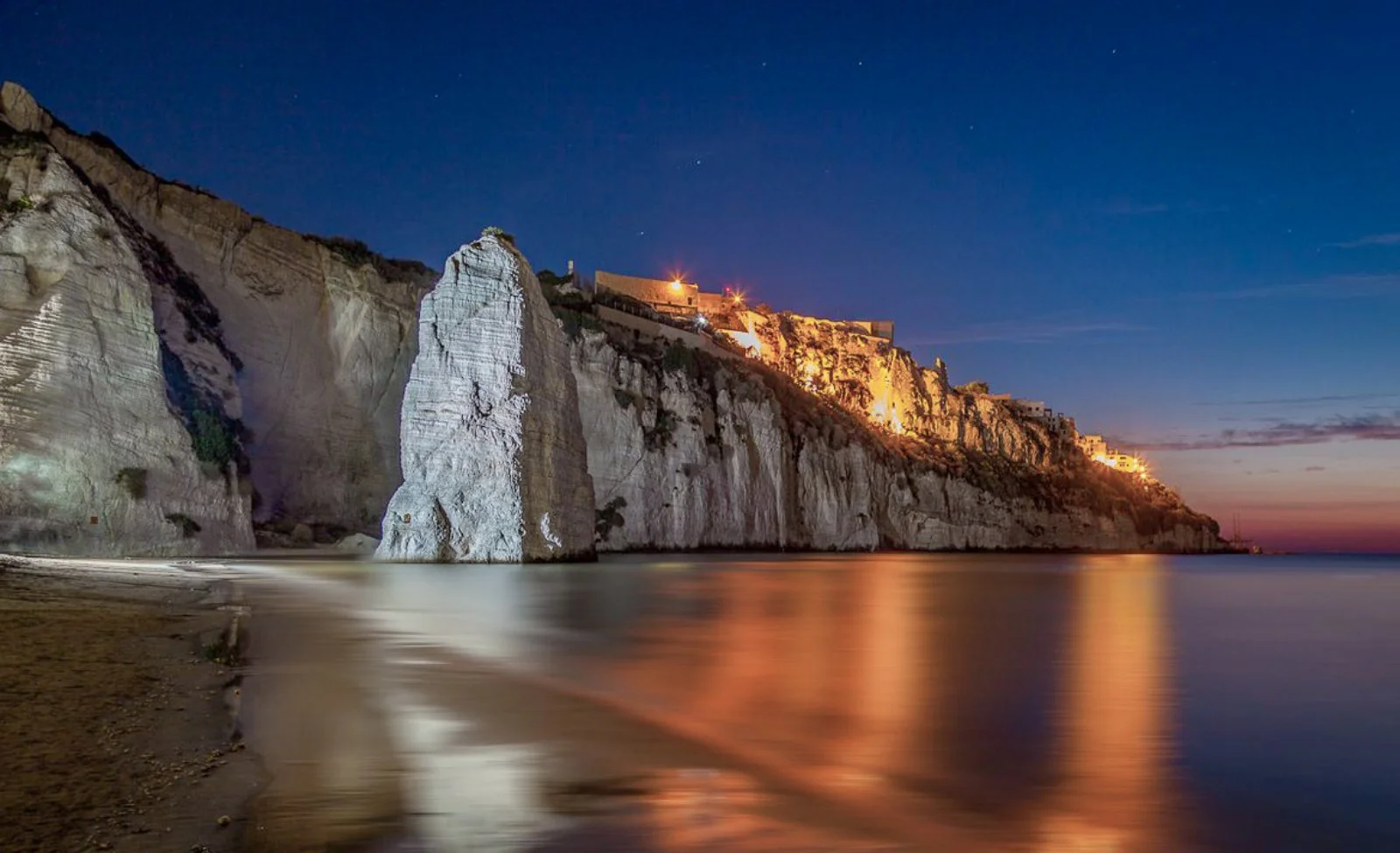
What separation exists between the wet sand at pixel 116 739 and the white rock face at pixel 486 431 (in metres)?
19.0

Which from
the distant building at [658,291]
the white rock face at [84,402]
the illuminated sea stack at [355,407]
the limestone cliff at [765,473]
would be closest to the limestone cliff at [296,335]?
the illuminated sea stack at [355,407]

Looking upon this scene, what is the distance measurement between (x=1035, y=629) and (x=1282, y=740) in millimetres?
8879

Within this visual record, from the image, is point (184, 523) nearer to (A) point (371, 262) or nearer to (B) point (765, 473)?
(A) point (371, 262)

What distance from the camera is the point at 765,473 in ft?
202

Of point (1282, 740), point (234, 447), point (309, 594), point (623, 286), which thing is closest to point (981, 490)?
point (623, 286)

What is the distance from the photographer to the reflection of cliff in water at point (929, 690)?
5984 millimetres

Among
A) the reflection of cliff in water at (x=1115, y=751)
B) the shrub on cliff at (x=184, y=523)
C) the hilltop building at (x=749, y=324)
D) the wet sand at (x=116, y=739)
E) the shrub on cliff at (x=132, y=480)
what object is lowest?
the reflection of cliff in water at (x=1115, y=751)

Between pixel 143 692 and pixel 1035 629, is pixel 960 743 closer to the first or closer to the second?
pixel 143 692

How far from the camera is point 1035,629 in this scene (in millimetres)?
16656

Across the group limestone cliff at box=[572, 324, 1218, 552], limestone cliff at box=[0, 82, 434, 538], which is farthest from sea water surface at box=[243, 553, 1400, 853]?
limestone cliff at box=[572, 324, 1218, 552]

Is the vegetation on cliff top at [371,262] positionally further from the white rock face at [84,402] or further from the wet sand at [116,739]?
the wet sand at [116,739]

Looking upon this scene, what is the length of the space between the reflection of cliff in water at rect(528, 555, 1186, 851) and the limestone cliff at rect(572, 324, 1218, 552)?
31084mm

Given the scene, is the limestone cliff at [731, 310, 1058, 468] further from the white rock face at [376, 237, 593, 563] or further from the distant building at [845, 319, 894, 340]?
the white rock face at [376, 237, 593, 563]

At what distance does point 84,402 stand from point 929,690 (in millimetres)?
28220
